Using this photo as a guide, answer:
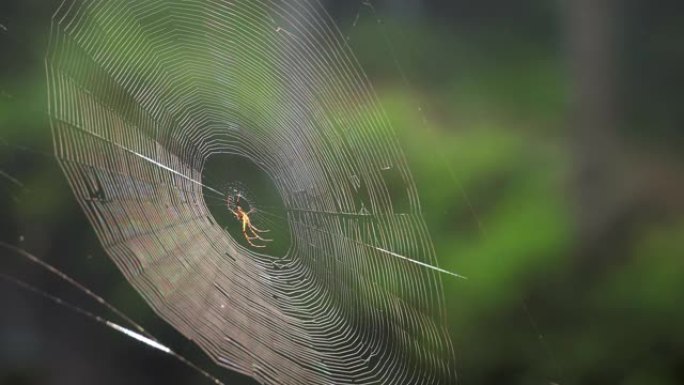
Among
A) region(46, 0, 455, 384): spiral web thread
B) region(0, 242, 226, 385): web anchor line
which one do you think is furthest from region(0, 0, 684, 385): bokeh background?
region(46, 0, 455, 384): spiral web thread

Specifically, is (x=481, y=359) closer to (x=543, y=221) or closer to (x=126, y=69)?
(x=543, y=221)

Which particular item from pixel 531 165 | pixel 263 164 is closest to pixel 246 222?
pixel 263 164

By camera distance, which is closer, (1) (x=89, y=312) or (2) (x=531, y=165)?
(2) (x=531, y=165)

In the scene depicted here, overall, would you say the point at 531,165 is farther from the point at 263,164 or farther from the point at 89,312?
the point at 89,312

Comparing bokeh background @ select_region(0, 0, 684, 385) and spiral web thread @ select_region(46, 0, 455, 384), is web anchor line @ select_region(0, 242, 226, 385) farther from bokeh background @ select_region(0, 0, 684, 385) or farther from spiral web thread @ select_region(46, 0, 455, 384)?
spiral web thread @ select_region(46, 0, 455, 384)

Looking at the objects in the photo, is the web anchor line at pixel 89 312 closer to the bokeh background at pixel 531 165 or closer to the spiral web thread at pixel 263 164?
the bokeh background at pixel 531 165

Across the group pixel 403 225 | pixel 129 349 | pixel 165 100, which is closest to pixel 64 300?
pixel 129 349
